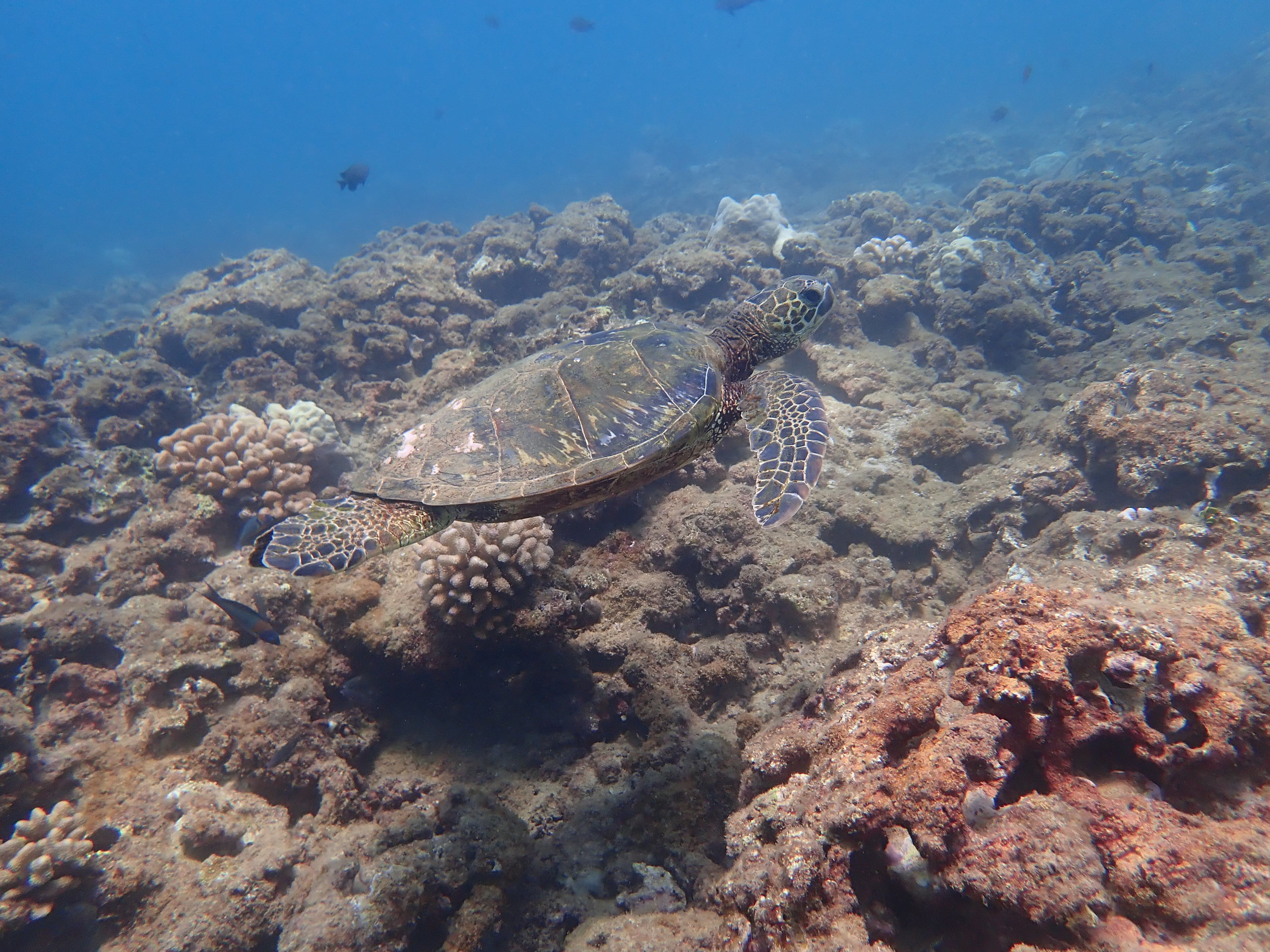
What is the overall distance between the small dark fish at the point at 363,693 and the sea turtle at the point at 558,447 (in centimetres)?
154

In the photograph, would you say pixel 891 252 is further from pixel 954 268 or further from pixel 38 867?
pixel 38 867

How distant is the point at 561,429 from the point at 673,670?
6.86 ft

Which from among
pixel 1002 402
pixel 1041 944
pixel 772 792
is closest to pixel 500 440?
pixel 772 792

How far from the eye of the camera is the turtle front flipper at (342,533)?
3340mm

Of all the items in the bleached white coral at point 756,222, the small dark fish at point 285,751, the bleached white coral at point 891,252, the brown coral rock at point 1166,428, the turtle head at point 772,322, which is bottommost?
the small dark fish at point 285,751

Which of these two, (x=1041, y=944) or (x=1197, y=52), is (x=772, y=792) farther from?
(x=1197, y=52)

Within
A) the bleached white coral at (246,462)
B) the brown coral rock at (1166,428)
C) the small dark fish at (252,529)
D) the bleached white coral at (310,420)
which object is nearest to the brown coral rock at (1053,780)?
the brown coral rock at (1166,428)

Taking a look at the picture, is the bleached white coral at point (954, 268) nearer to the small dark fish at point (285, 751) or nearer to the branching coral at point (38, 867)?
the small dark fish at point (285, 751)

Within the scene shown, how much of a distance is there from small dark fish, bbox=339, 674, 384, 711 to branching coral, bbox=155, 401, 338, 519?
2992mm

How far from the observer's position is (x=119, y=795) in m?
3.95

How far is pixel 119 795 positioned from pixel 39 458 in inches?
249

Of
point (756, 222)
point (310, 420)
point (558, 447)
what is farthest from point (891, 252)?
point (310, 420)

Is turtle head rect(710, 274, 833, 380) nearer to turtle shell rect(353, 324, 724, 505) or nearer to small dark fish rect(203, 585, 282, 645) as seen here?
turtle shell rect(353, 324, 724, 505)

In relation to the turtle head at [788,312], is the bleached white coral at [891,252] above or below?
above
